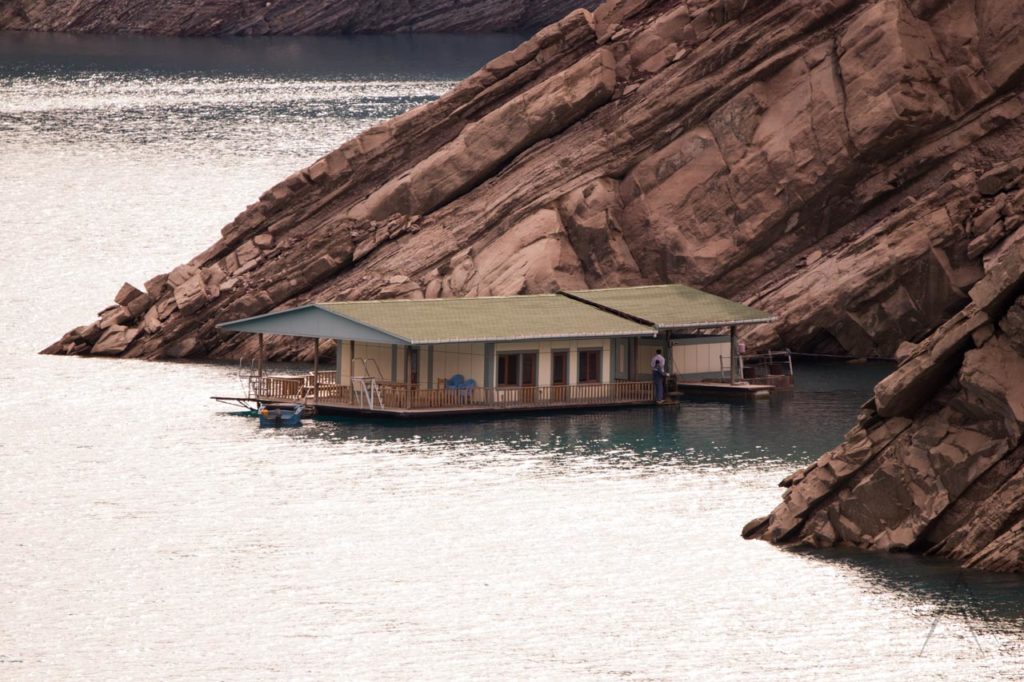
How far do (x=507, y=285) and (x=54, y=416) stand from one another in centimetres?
2512

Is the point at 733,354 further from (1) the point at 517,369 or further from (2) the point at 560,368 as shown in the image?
(1) the point at 517,369

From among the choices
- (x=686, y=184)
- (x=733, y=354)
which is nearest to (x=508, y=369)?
(x=733, y=354)

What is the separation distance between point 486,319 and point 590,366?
16.6ft

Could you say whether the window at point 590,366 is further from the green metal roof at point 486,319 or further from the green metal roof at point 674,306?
the green metal roof at point 674,306

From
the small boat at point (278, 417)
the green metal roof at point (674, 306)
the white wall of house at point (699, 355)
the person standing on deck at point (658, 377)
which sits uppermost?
the green metal roof at point (674, 306)

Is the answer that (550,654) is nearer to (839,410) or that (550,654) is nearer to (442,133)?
(839,410)

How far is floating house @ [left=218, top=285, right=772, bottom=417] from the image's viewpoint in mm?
95062

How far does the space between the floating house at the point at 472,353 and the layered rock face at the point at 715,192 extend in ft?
36.1

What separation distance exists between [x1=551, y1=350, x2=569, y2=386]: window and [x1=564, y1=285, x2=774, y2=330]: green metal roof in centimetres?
443

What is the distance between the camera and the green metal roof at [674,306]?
336 feet

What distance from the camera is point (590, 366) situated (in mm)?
100000

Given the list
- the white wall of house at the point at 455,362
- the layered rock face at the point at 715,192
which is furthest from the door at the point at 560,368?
the layered rock face at the point at 715,192

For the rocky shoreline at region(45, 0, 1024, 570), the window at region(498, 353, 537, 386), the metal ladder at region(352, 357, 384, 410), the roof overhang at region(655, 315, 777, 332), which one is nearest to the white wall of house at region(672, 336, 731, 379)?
the roof overhang at region(655, 315, 777, 332)

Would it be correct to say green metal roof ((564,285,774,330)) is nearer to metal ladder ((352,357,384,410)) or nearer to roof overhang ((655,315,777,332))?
roof overhang ((655,315,777,332))
